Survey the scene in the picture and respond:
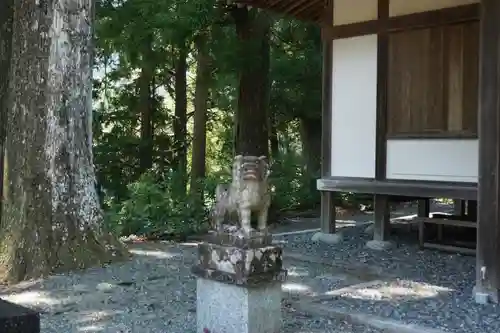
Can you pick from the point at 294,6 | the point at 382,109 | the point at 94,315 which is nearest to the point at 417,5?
the point at 382,109

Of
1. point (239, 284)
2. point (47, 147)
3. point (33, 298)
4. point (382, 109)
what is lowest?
point (33, 298)

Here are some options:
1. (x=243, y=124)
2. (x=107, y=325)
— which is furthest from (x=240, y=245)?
(x=243, y=124)

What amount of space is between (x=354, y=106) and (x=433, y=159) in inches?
60.8

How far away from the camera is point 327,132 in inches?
387

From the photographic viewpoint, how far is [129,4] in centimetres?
1251

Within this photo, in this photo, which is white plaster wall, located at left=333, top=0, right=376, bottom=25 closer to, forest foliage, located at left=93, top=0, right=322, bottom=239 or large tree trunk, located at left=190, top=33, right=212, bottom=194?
forest foliage, located at left=93, top=0, right=322, bottom=239

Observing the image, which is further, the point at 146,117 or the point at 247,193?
the point at 146,117

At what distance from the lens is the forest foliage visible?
1141 centimetres

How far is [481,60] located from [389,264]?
304 cm

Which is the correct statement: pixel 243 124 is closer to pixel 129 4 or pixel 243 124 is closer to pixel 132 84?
pixel 129 4

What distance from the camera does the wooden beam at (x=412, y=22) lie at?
323 inches

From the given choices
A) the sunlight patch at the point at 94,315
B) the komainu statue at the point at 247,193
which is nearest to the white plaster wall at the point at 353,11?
the komainu statue at the point at 247,193

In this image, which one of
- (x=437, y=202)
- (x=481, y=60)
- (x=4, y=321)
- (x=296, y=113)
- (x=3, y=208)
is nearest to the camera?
(x=4, y=321)

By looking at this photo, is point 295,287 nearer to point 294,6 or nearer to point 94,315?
point 94,315
